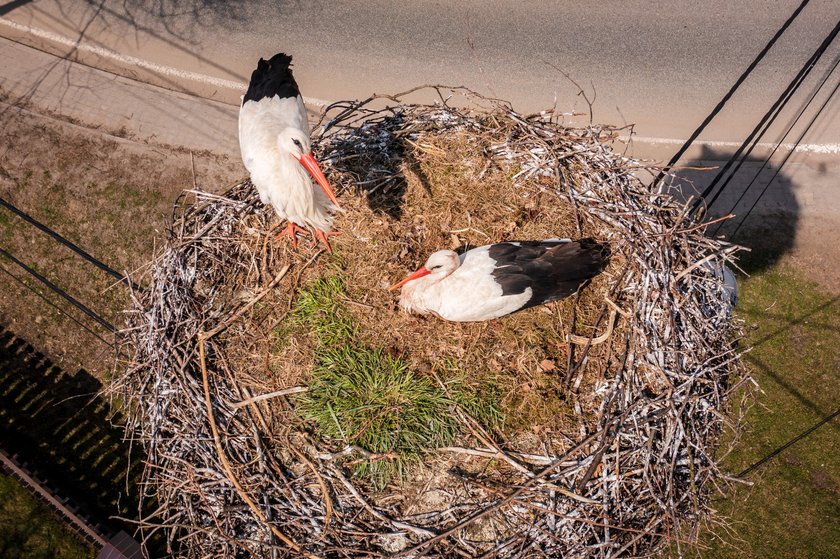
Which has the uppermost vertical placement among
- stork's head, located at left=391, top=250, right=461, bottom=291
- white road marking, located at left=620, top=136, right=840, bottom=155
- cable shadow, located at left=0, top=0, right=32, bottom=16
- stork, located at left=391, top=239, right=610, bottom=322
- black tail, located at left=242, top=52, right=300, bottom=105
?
cable shadow, located at left=0, top=0, right=32, bottom=16

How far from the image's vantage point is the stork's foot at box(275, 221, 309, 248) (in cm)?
437

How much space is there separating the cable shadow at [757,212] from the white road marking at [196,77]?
0.37 metres

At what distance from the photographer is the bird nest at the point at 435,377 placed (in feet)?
12.3

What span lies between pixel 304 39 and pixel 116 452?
6056mm

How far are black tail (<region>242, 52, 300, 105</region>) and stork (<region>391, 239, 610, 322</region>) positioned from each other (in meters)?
1.87

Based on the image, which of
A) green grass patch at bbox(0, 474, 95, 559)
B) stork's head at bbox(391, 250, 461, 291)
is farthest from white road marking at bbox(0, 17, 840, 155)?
green grass patch at bbox(0, 474, 95, 559)

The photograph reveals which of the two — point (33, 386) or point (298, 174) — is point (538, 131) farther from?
point (33, 386)

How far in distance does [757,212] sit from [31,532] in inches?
394

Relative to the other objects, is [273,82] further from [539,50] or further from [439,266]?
[539,50]

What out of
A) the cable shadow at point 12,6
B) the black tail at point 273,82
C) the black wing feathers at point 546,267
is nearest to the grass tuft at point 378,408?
the black wing feathers at point 546,267

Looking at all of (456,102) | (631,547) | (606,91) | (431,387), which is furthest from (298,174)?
(606,91)

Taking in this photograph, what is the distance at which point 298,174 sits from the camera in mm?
3904

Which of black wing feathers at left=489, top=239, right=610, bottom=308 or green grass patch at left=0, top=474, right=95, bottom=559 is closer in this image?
black wing feathers at left=489, top=239, right=610, bottom=308

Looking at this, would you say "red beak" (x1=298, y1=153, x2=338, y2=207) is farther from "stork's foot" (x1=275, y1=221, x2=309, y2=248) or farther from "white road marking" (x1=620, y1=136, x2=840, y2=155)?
"white road marking" (x1=620, y1=136, x2=840, y2=155)
